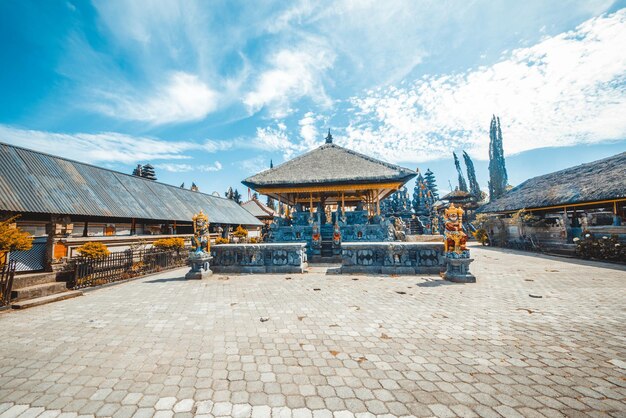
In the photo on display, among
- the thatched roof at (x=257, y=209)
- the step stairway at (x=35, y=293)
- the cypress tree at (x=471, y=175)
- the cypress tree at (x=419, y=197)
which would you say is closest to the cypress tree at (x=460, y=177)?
the cypress tree at (x=471, y=175)

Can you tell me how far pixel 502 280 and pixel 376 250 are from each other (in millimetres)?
3769

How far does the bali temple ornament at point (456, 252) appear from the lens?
22.2 ft

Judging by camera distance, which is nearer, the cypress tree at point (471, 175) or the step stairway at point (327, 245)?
the step stairway at point (327, 245)

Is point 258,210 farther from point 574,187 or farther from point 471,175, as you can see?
point 471,175

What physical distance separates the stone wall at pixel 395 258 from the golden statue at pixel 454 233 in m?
0.75

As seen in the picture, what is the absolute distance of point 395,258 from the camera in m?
8.10

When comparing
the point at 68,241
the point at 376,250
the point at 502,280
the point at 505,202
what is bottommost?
the point at 502,280

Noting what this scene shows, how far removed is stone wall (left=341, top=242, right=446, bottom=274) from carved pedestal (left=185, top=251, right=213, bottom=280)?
4.84 meters

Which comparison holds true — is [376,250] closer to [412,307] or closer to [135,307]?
[412,307]

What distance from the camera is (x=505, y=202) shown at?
69.4 feet

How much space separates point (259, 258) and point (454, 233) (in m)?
6.74

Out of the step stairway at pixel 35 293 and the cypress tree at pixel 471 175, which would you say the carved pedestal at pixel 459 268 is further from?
the cypress tree at pixel 471 175

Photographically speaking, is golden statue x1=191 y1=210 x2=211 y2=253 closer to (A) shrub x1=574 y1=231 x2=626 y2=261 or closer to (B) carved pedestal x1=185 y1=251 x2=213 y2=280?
(B) carved pedestal x1=185 y1=251 x2=213 y2=280

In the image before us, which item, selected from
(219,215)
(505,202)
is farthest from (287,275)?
(505,202)
